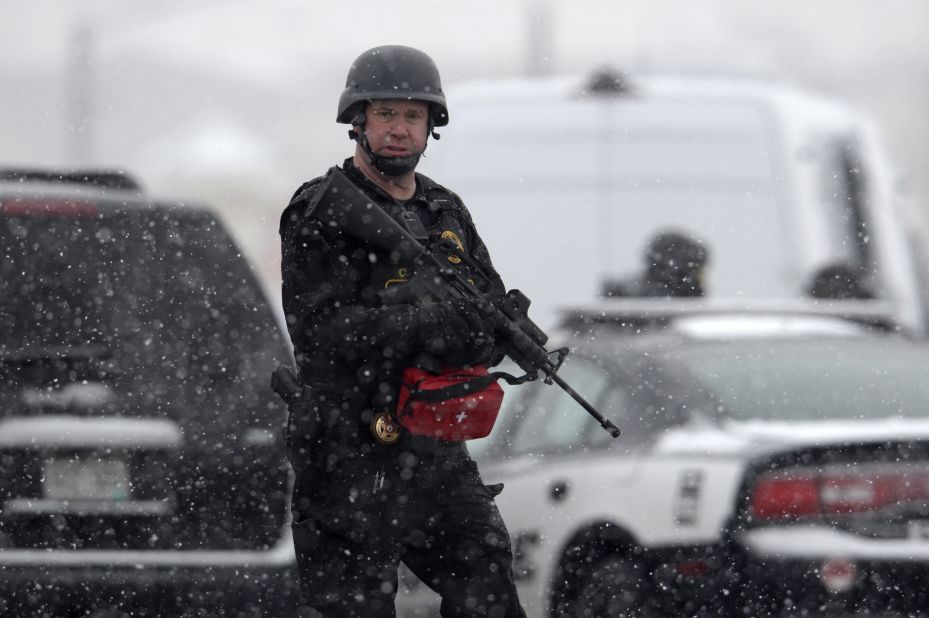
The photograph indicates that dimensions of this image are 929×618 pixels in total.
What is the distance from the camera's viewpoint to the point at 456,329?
4445mm

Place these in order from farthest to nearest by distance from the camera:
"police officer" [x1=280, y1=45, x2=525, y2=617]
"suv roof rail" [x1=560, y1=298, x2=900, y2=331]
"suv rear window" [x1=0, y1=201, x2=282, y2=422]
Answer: "suv roof rail" [x1=560, y1=298, x2=900, y2=331] < "suv rear window" [x1=0, y1=201, x2=282, y2=422] < "police officer" [x1=280, y1=45, x2=525, y2=617]

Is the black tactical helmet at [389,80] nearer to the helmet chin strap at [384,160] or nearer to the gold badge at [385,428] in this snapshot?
the helmet chin strap at [384,160]

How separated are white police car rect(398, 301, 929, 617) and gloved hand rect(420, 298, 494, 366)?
6.78 feet

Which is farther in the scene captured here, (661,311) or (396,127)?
(661,311)

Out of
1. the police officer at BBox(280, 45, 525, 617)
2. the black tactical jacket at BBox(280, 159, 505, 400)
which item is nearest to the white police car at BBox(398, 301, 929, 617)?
the police officer at BBox(280, 45, 525, 617)

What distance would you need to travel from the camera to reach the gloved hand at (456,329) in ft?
14.5

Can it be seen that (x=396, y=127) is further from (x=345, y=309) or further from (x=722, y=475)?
(x=722, y=475)

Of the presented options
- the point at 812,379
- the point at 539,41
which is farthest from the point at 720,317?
the point at 539,41

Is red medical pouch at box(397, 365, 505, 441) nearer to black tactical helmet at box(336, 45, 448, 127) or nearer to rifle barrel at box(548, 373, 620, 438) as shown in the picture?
rifle barrel at box(548, 373, 620, 438)

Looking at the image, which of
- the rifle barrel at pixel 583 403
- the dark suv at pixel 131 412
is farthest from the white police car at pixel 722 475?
the rifle barrel at pixel 583 403

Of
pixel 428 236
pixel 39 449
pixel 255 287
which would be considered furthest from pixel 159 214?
pixel 428 236

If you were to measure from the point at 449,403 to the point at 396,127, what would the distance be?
69cm

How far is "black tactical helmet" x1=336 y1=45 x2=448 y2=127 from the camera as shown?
4680 mm

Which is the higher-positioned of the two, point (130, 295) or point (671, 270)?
point (130, 295)
